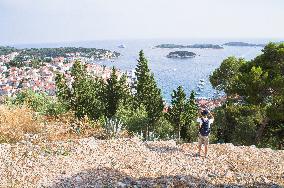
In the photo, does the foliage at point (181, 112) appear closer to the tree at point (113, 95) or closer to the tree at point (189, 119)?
the tree at point (189, 119)

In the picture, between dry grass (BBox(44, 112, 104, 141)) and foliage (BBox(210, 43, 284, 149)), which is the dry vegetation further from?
foliage (BBox(210, 43, 284, 149))

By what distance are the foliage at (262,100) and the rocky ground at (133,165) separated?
13279 millimetres

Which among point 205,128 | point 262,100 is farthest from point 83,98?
point 205,128

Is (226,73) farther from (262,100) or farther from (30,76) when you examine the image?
(30,76)

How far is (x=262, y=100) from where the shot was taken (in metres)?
24.6

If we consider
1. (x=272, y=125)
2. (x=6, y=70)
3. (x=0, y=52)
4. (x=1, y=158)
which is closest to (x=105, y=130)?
(x=1, y=158)

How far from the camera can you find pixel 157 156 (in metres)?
9.43

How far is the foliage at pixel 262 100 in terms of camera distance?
23312 millimetres

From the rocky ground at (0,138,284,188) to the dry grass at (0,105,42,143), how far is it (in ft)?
2.13

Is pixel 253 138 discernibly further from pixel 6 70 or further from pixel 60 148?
pixel 6 70

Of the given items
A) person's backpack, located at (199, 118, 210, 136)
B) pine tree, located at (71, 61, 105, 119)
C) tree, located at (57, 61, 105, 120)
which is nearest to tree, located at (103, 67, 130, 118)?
tree, located at (57, 61, 105, 120)

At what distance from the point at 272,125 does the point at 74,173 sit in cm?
2075

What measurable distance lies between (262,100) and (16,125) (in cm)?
1746

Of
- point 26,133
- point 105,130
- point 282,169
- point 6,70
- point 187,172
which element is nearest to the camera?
point 187,172
